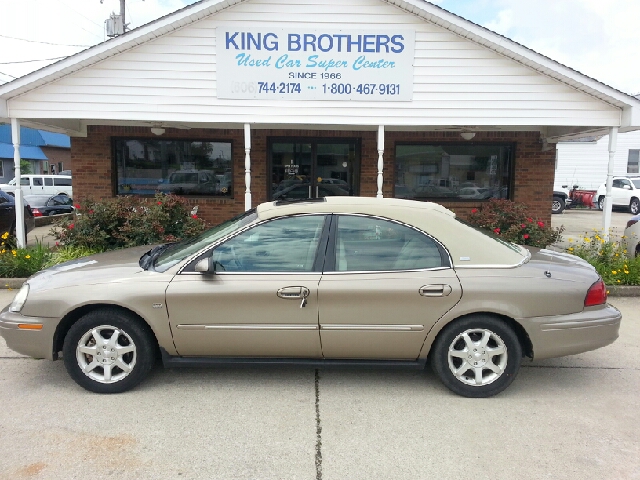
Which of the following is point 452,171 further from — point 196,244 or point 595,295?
point 196,244

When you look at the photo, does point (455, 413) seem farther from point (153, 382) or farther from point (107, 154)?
point (107, 154)

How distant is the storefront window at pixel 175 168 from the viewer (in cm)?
1080

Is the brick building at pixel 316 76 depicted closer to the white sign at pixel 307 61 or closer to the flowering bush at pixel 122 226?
the white sign at pixel 307 61

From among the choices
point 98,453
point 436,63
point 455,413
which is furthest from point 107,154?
point 455,413

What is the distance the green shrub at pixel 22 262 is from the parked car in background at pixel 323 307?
13.7ft

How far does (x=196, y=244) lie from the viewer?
4.04m

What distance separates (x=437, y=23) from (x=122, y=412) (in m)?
7.54

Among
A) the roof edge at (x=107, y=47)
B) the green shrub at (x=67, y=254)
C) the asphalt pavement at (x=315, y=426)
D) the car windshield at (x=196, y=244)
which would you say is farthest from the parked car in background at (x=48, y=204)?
the car windshield at (x=196, y=244)

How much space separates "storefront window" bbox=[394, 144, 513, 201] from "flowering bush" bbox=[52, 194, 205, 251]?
16.2ft

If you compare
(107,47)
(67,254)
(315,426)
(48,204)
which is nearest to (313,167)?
(107,47)

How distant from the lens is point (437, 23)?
8234mm

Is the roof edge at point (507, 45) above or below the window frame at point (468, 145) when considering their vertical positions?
above

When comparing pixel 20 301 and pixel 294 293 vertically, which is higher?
pixel 294 293

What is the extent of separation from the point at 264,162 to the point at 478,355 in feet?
25.7
